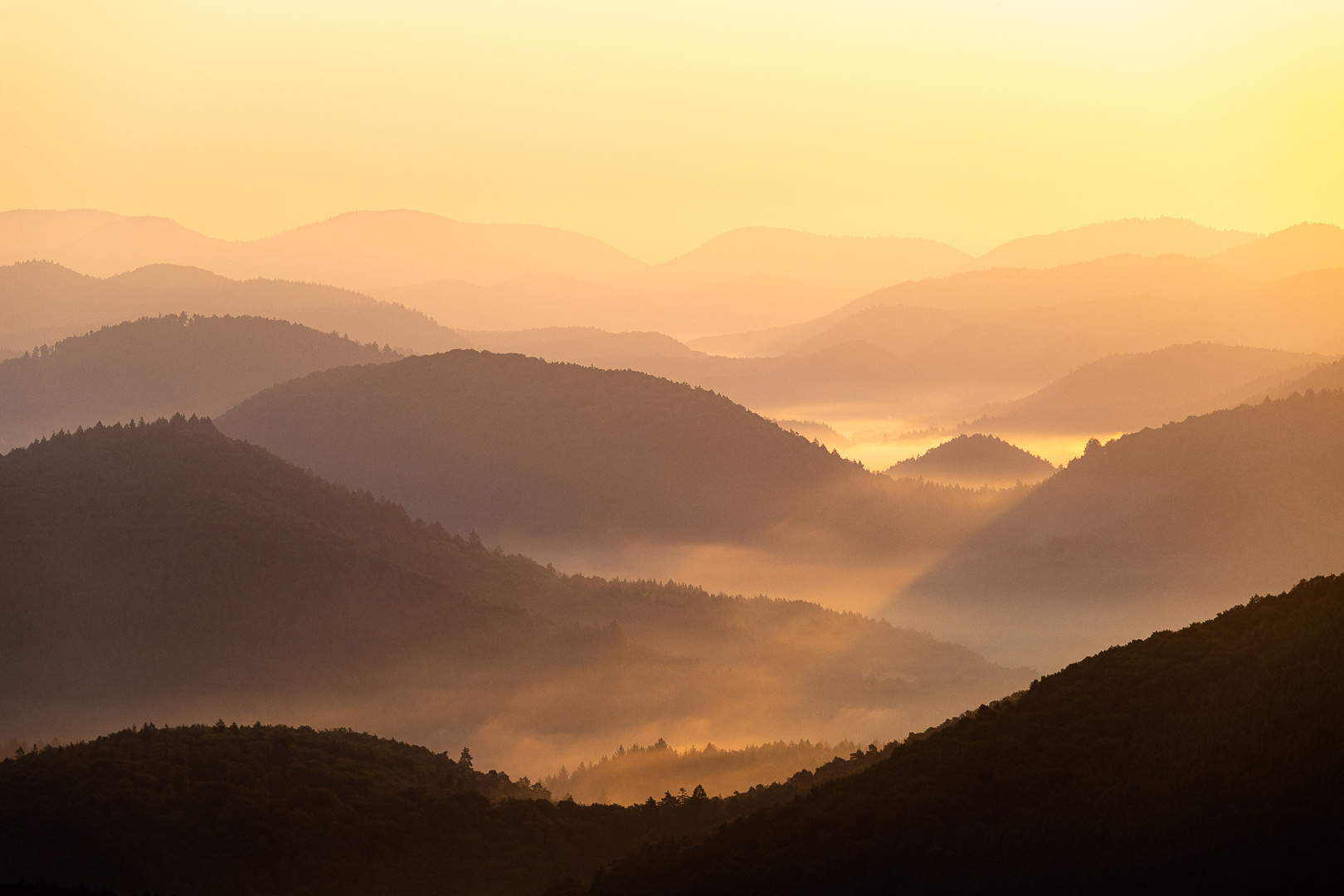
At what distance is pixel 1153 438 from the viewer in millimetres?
198125

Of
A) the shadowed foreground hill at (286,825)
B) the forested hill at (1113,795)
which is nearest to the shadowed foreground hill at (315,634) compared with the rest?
the shadowed foreground hill at (286,825)

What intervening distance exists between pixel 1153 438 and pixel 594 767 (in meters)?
147

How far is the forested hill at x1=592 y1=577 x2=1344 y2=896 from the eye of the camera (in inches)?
1154

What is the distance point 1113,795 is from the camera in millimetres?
32094

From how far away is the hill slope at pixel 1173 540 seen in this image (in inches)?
6565

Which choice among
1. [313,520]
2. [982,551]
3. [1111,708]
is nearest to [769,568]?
[982,551]

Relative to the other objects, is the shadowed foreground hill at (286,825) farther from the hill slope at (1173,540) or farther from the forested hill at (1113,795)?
the hill slope at (1173,540)

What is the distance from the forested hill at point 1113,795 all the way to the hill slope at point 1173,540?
401ft

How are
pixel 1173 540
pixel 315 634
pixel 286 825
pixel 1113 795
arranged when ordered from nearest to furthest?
pixel 1113 795 → pixel 286 825 → pixel 315 634 → pixel 1173 540

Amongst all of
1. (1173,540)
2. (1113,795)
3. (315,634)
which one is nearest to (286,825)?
(1113,795)

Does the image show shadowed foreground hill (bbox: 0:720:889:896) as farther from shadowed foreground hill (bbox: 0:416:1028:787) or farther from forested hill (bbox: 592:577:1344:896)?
shadowed foreground hill (bbox: 0:416:1028:787)

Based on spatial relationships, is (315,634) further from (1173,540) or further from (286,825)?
(1173,540)

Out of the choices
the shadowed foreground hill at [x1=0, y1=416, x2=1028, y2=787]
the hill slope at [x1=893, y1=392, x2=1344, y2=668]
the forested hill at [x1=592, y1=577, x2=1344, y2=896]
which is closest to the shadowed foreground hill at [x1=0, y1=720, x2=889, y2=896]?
the forested hill at [x1=592, y1=577, x2=1344, y2=896]

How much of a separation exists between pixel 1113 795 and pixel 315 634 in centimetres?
8093
